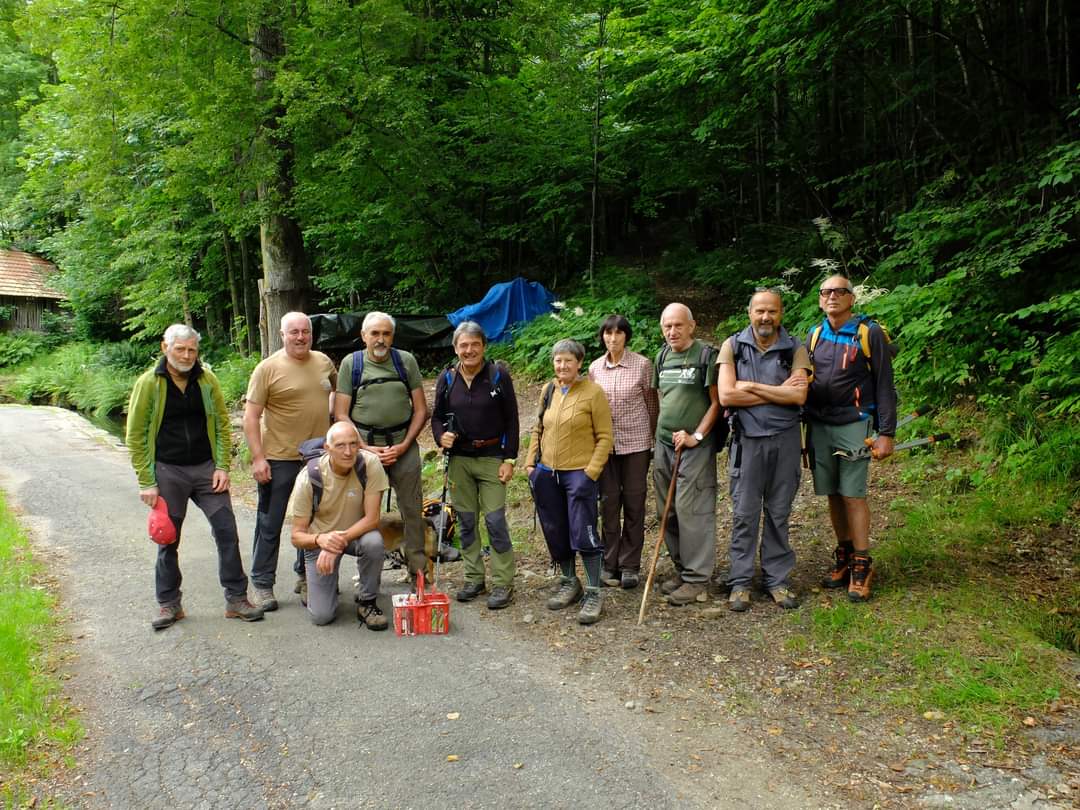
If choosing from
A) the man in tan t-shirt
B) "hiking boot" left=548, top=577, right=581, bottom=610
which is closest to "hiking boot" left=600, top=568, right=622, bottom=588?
"hiking boot" left=548, top=577, right=581, bottom=610

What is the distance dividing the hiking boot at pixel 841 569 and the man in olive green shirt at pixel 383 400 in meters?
2.86

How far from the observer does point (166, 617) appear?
4609mm

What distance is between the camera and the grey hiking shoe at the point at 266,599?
485 centimetres

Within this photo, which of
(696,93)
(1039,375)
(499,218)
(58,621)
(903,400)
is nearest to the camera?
(58,621)

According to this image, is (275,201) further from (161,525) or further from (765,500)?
(765,500)

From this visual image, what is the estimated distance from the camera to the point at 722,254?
15773mm

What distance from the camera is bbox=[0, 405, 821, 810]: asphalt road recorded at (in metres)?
2.96

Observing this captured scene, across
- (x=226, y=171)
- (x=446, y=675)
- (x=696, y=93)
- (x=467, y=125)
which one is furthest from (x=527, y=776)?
(x=467, y=125)

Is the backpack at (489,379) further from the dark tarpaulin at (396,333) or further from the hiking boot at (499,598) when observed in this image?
the dark tarpaulin at (396,333)

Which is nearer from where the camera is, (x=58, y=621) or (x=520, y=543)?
(x=58, y=621)

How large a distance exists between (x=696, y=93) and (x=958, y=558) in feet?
31.9

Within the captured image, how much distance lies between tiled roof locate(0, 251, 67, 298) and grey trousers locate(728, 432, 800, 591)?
3140 cm

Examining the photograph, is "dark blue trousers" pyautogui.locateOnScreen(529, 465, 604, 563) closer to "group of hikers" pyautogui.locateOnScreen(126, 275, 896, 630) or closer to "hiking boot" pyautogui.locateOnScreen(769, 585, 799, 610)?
"group of hikers" pyautogui.locateOnScreen(126, 275, 896, 630)

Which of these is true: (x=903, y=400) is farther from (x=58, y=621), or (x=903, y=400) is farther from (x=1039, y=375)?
(x=58, y=621)
